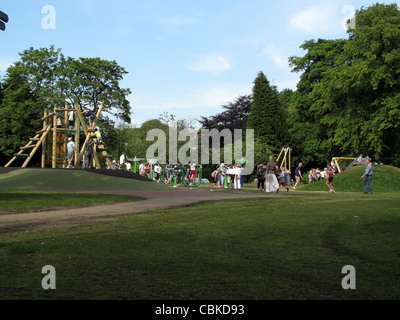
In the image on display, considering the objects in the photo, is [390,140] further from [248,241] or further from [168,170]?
[248,241]

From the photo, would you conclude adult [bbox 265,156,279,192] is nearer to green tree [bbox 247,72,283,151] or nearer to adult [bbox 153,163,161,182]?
adult [bbox 153,163,161,182]

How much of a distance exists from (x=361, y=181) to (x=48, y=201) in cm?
2411

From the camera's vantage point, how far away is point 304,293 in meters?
4.83

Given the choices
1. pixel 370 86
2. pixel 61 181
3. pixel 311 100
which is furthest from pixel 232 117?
pixel 61 181

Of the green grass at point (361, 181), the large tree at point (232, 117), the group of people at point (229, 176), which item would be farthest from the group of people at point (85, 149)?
the large tree at point (232, 117)

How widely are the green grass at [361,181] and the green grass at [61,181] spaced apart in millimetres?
13542

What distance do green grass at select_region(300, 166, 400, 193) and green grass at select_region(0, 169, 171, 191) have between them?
1354cm

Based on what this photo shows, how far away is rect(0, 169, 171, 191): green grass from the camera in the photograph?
24.1m

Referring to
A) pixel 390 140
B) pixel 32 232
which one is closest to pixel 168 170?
pixel 390 140

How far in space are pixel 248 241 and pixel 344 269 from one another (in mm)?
2526

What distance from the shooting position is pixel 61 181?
82.8 ft

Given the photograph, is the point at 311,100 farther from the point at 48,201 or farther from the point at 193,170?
the point at 48,201

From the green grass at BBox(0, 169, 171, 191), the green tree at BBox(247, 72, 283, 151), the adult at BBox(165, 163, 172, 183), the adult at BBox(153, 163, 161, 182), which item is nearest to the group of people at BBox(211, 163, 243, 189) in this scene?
the green grass at BBox(0, 169, 171, 191)
